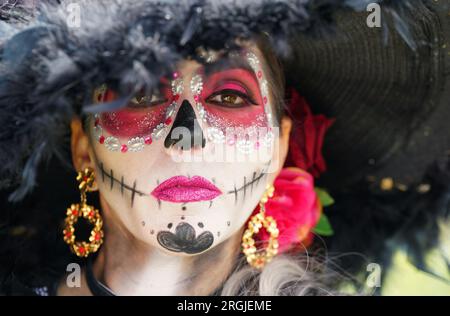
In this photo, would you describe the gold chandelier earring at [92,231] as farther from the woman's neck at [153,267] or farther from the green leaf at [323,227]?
the green leaf at [323,227]

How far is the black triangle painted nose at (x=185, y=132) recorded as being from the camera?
1.30 m

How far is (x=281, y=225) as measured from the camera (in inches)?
64.8

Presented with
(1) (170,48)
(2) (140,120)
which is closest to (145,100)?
(2) (140,120)

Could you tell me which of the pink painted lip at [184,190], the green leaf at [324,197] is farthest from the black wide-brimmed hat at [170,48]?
the green leaf at [324,197]

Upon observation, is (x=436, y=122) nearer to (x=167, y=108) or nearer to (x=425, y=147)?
(x=425, y=147)

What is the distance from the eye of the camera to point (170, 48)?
1118 mm

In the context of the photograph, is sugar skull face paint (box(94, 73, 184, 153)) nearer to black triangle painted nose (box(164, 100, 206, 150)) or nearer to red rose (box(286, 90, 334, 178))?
black triangle painted nose (box(164, 100, 206, 150))

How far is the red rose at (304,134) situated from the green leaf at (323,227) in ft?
0.55

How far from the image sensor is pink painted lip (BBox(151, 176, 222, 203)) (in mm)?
1341

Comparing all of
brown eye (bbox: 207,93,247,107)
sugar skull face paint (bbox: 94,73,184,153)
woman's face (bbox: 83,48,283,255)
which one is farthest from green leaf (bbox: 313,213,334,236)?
sugar skull face paint (bbox: 94,73,184,153)

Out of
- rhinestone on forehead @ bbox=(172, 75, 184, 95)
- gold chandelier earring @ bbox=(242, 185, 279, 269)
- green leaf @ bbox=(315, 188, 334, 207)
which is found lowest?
green leaf @ bbox=(315, 188, 334, 207)

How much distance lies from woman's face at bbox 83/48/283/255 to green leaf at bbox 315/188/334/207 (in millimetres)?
490
